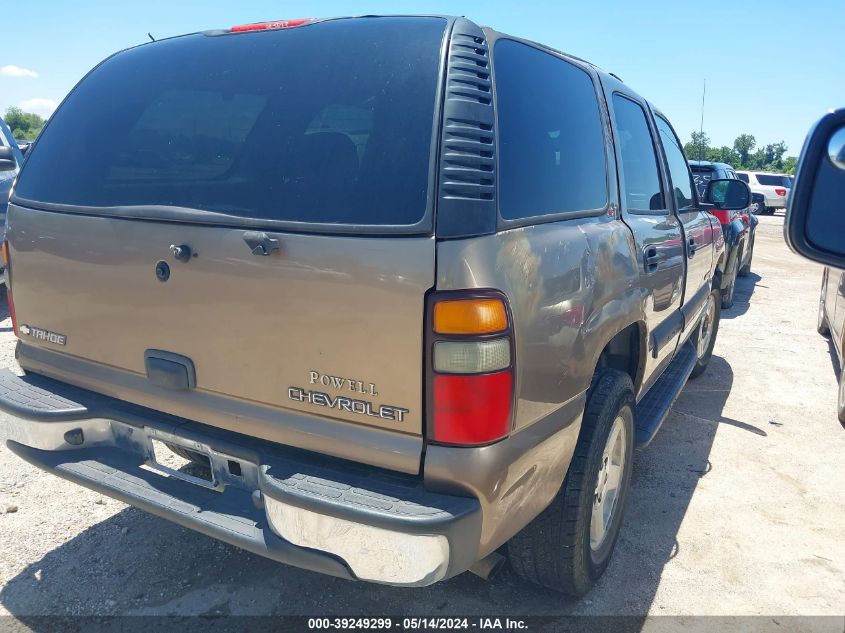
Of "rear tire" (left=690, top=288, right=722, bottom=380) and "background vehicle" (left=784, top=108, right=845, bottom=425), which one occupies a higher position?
"background vehicle" (left=784, top=108, right=845, bottom=425)

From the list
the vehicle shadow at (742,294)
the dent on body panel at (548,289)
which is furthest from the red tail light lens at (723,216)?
the dent on body panel at (548,289)

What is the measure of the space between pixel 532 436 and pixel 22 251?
2.05 meters

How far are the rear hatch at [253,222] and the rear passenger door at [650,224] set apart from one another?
1382mm

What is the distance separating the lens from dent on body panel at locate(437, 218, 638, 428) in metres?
1.77

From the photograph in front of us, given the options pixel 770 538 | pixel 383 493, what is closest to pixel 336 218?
pixel 383 493

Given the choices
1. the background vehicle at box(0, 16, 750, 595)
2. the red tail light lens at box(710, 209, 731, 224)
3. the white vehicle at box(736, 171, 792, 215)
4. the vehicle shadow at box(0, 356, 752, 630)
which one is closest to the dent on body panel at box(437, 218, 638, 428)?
the background vehicle at box(0, 16, 750, 595)

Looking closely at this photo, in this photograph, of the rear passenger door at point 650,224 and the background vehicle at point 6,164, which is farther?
the background vehicle at point 6,164

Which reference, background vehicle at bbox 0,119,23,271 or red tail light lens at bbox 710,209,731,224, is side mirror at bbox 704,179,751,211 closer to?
red tail light lens at bbox 710,209,731,224

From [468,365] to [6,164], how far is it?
425cm

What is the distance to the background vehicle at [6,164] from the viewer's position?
4.61 metres

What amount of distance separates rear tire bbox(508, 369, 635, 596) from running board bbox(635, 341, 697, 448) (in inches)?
17.6

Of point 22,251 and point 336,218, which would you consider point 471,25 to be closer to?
point 336,218

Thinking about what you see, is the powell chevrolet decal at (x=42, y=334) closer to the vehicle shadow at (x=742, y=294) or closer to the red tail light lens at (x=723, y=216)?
A: the red tail light lens at (x=723, y=216)

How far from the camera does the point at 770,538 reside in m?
3.13
